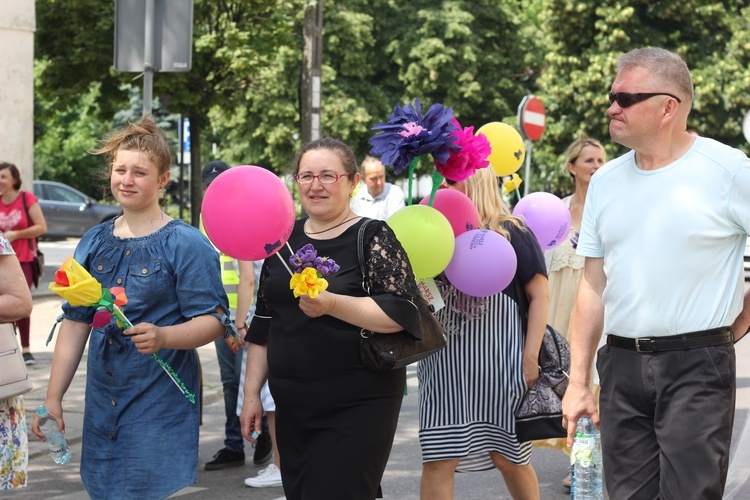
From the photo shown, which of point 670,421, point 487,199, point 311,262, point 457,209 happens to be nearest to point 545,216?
point 487,199

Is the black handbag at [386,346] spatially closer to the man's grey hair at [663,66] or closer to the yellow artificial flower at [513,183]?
the man's grey hair at [663,66]

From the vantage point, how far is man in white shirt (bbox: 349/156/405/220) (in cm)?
1073

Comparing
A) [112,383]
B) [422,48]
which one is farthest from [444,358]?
[422,48]

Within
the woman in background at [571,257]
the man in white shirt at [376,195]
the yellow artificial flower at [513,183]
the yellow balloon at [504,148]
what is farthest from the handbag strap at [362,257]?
the man in white shirt at [376,195]

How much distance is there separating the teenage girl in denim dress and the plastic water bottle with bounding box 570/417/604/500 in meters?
1.40

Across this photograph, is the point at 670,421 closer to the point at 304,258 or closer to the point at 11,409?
the point at 304,258

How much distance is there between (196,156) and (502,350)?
18103 mm

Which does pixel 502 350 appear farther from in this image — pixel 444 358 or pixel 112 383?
pixel 112 383

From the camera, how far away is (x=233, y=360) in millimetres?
7426

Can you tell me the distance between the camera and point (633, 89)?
3805 millimetres

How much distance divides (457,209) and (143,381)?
A: 1.62 meters

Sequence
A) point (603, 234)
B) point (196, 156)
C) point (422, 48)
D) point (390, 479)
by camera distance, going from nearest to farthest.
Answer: point (603, 234)
point (390, 479)
point (196, 156)
point (422, 48)

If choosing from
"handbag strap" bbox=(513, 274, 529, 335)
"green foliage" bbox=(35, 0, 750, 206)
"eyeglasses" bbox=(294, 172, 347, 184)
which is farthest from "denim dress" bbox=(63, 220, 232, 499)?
"green foliage" bbox=(35, 0, 750, 206)

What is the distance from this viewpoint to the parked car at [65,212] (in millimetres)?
30500
